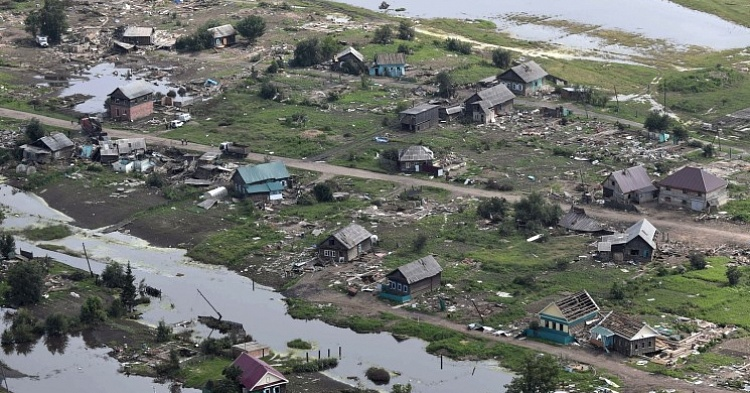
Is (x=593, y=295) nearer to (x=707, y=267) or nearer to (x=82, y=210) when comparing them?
(x=707, y=267)

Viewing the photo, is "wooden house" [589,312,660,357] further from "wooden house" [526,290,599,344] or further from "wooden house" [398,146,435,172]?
"wooden house" [398,146,435,172]

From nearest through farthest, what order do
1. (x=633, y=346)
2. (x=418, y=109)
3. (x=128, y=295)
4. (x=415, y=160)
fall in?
(x=633, y=346)
(x=128, y=295)
(x=415, y=160)
(x=418, y=109)

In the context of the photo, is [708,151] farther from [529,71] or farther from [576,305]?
[576,305]

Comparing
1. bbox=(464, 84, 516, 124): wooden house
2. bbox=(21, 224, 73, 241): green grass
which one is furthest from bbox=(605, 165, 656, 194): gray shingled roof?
bbox=(21, 224, 73, 241): green grass

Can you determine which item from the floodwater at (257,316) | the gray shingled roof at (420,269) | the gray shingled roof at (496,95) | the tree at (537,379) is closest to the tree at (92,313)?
the floodwater at (257,316)

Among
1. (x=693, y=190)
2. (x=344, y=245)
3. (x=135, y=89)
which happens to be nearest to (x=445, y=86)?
(x=135, y=89)

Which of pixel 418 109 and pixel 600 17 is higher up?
pixel 418 109

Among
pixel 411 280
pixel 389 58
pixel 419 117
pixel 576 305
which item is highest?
pixel 576 305
